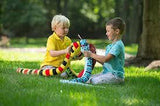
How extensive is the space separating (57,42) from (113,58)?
1.36 metres

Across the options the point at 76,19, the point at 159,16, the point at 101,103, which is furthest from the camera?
the point at 76,19

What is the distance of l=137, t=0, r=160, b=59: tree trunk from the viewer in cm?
1202

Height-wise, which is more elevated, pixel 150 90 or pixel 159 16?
pixel 159 16

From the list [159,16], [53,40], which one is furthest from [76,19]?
[53,40]

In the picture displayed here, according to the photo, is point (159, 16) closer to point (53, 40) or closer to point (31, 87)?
point (53, 40)

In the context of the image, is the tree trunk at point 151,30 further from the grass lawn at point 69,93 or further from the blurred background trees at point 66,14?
the blurred background trees at point 66,14

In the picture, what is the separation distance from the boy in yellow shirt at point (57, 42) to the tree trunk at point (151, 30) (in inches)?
163

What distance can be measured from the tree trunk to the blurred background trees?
57.5 feet

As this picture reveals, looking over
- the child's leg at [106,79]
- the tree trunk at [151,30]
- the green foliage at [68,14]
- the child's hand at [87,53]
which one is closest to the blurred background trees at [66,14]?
A: the green foliage at [68,14]

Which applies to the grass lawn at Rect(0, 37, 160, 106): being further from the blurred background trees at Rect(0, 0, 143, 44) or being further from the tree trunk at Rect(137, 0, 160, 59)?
the blurred background trees at Rect(0, 0, 143, 44)

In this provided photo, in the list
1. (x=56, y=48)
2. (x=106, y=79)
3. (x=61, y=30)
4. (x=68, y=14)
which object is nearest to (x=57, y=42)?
(x=56, y=48)

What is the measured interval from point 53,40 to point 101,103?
10.5 ft

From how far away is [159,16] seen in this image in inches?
479

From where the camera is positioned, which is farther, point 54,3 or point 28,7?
point 54,3
